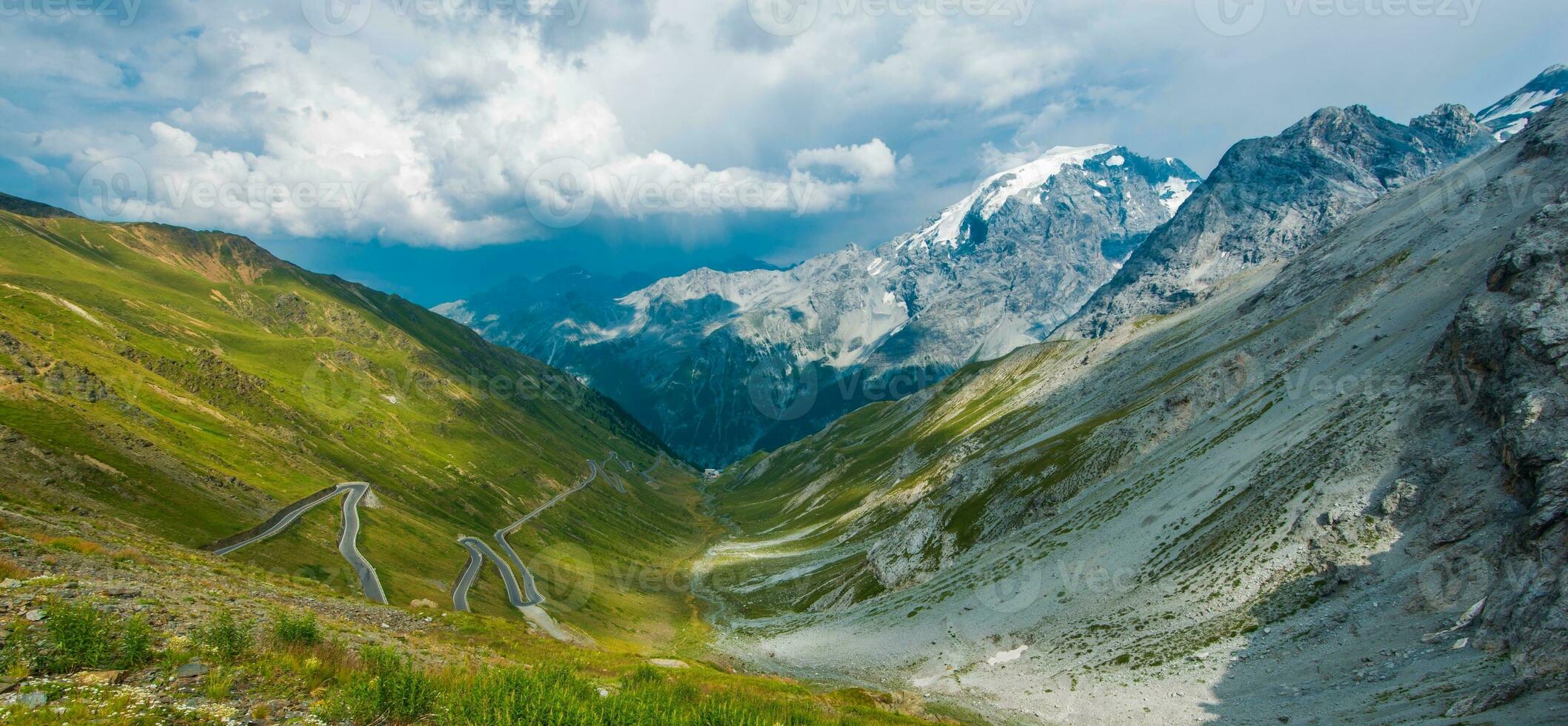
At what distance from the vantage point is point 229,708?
12.1 meters

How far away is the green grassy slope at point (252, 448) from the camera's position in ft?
216

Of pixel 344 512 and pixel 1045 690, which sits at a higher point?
pixel 344 512

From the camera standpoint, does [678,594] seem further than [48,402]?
Yes

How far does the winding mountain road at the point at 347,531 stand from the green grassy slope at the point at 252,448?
57.2 inches

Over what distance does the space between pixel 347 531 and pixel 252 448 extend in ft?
93.0

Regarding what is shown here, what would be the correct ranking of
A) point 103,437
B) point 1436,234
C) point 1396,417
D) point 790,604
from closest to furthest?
1. point 1396,417
2. point 103,437
3. point 790,604
4. point 1436,234

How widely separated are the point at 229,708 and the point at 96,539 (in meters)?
33.8

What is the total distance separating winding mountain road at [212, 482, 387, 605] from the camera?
214 ft

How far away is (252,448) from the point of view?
96375 mm

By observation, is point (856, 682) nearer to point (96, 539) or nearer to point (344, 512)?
point (96, 539)

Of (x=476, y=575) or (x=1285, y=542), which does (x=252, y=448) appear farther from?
(x=1285, y=542)

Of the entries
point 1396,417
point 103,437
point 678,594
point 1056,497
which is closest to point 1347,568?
point 1396,417

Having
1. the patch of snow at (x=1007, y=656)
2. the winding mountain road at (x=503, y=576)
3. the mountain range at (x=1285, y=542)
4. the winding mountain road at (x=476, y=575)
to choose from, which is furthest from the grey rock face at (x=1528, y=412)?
the winding mountain road at (x=503, y=576)

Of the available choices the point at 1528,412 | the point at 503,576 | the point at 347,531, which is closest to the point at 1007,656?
the point at 1528,412
